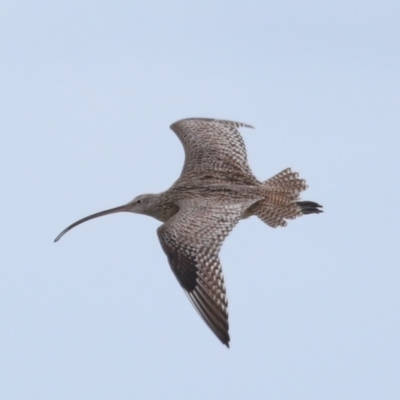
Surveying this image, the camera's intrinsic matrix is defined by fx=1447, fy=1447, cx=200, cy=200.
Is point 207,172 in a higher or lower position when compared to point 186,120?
lower

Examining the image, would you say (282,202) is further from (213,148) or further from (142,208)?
(142,208)

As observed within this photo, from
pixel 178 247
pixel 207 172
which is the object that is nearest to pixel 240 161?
pixel 207 172

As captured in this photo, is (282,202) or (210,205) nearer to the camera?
(210,205)

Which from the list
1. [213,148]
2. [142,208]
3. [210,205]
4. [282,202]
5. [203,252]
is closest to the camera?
[203,252]

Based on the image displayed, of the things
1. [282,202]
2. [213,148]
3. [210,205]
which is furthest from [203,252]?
[213,148]

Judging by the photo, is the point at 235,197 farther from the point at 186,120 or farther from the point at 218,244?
the point at 186,120

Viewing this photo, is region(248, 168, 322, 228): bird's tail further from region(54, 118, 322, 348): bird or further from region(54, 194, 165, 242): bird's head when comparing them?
region(54, 194, 165, 242): bird's head

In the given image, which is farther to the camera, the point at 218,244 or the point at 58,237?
the point at 58,237

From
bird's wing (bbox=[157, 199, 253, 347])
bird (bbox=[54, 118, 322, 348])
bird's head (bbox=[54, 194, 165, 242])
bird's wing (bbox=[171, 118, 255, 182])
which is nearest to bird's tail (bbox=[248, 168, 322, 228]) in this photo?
bird (bbox=[54, 118, 322, 348])
